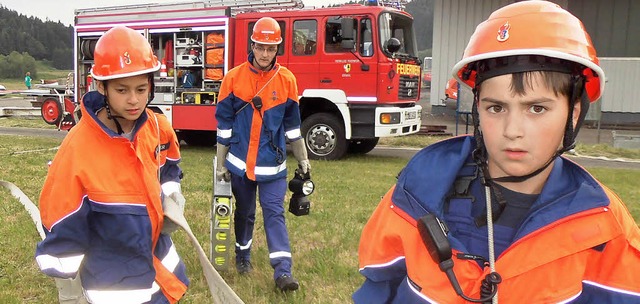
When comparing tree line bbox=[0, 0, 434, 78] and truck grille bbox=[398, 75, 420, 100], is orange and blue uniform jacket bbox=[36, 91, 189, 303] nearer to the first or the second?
truck grille bbox=[398, 75, 420, 100]

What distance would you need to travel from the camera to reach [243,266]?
423cm

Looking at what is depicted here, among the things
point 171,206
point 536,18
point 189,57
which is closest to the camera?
point 536,18

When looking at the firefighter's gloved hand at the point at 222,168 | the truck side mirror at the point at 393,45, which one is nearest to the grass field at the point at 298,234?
the firefighter's gloved hand at the point at 222,168

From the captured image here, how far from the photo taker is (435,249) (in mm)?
1343

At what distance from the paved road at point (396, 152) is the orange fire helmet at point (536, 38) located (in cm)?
808

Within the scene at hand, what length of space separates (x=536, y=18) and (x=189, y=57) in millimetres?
10229

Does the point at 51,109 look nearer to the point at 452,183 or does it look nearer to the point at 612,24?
the point at 452,183

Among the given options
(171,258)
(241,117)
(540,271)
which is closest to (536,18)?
(540,271)

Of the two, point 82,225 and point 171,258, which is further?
point 171,258

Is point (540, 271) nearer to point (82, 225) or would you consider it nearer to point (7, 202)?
point (82, 225)

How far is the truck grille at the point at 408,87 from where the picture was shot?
32.9 feet

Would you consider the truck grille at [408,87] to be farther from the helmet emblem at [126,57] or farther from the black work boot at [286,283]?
the helmet emblem at [126,57]

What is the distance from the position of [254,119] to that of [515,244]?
280cm

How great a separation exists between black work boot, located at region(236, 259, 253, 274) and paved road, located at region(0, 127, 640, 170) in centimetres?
575
